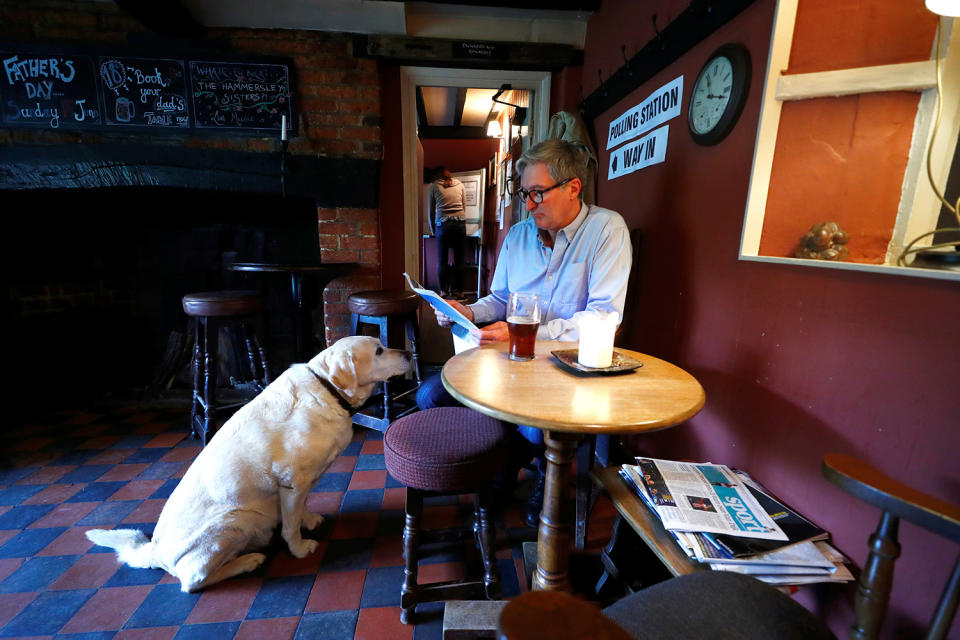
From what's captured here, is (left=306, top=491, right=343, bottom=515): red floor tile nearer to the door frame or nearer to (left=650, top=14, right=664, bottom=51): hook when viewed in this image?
the door frame

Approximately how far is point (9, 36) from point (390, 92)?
2.33m

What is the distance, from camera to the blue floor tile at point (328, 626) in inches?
44.8

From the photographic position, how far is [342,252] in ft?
9.17

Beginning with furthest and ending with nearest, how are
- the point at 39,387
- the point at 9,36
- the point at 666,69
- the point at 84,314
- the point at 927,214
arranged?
the point at 84,314, the point at 39,387, the point at 9,36, the point at 666,69, the point at 927,214

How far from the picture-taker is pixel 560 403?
0.82 m

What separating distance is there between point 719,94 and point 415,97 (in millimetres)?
2359

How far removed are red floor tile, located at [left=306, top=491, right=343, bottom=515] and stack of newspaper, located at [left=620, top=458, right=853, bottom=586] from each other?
1304 mm

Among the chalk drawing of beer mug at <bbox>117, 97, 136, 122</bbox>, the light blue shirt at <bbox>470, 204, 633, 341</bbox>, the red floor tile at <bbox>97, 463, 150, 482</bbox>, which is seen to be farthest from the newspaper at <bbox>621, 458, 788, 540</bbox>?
the chalk drawing of beer mug at <bbox>117, 97, 136, 122</bbox>

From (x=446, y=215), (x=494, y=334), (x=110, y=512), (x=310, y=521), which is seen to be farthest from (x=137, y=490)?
(x=446, y=215)

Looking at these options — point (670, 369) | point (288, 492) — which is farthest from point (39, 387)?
point (670, 369)

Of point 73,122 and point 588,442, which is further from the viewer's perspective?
point 73,122

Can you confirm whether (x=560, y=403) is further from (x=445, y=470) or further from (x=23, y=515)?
(x=23, y=515)

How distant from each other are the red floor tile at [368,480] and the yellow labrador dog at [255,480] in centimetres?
32

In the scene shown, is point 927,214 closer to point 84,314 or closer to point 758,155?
point 758,155
